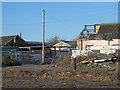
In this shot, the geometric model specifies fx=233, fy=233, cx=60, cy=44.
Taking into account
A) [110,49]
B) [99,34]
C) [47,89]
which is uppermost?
[99,34]

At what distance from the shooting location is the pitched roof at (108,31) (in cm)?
3659

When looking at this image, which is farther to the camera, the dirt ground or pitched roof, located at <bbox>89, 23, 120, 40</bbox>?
pitched roof, located at <bbox>89, 23, 120, 40</bbox>

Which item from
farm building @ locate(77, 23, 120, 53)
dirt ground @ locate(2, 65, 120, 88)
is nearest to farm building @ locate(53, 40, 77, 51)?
farm building @ locate(77, 23, 120, 53)

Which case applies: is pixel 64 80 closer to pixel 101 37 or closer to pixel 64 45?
pixel 101 37

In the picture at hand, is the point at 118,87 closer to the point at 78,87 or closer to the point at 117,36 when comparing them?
the point at 78,87

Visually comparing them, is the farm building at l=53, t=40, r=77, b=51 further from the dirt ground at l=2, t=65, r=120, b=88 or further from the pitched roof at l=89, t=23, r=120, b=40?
the dirt ground at l=2, t=65, r=120, b=88

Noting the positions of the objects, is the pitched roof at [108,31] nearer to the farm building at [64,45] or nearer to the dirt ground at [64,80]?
the farm building at [64,45]

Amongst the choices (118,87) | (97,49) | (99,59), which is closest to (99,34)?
(97,49)

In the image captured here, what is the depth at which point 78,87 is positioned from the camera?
11.9m

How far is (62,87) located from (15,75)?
21.4 feet

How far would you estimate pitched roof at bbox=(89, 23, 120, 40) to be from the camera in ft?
120

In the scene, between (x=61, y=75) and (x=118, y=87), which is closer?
(x=118, y=87)

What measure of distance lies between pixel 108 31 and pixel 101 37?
8.80ft

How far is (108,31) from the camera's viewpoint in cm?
3903
